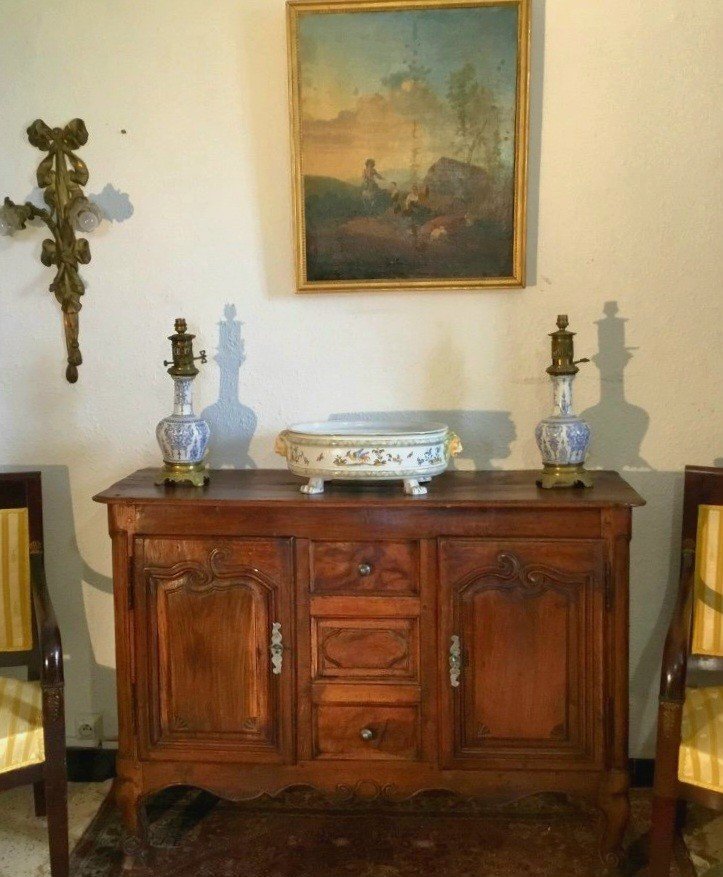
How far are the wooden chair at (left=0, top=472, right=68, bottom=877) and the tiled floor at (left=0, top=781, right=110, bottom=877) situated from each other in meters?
0.07

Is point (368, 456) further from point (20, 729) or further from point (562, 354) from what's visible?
point (20, 729)

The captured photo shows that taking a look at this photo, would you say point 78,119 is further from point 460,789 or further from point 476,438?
point 460,789

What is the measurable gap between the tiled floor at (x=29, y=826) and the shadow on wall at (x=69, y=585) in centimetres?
22

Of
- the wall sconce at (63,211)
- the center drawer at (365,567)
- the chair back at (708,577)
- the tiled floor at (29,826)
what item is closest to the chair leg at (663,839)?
the chair back at (708,577)

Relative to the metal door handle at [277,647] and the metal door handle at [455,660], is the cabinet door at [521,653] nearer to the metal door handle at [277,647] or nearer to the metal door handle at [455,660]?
the metal door handle at [455,660]

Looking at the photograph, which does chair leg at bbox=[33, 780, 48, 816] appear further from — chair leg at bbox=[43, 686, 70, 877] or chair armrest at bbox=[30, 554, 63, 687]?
chair armrest at bbox=[30, 554, 63, 687]

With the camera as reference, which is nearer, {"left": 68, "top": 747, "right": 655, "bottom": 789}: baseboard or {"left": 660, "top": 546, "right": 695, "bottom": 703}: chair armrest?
{"left": 660, "top": 546, "right": 695, "bottom": 703}: chair armrest

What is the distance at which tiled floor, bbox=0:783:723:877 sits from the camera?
2270 millimetres

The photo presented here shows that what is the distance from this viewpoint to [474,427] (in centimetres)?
259

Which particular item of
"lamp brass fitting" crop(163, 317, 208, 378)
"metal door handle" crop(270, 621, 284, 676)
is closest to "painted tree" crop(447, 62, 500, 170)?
"lamp brass fitting" crop(163, 317, 208, 378)

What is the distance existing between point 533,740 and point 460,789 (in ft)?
0.77

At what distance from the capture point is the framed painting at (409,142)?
2.45 m

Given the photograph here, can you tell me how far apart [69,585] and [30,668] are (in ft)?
1.08

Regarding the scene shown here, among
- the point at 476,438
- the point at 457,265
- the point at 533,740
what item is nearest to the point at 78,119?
the point at 457,265
